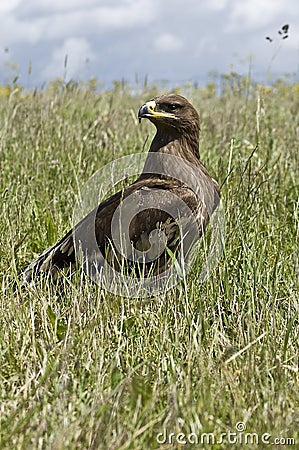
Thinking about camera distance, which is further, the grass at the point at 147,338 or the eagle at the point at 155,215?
the eagle at the point at 155,215

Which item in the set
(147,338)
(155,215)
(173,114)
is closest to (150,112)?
(173,114)

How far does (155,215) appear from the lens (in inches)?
147

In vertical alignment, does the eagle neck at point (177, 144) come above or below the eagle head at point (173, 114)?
below

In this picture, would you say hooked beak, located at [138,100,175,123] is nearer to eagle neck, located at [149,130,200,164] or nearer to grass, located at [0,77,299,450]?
eagle neck, located at [149,130,200,164]

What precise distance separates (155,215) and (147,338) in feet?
3.43

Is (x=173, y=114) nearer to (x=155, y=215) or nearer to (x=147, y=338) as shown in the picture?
(x=155, y=215)

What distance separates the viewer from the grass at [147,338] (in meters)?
2.09

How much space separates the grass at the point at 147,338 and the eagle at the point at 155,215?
24cm

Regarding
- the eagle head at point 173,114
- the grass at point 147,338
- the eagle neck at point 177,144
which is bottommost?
the grass at point 147,338

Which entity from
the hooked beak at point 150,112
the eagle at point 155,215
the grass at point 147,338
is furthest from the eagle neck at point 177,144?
the grass at point 147,338

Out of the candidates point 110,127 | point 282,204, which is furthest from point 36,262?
point 110,127

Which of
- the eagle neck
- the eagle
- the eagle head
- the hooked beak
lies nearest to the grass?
the eagle

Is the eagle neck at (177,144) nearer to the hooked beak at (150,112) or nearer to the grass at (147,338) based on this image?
the hooked beak at (150,112)

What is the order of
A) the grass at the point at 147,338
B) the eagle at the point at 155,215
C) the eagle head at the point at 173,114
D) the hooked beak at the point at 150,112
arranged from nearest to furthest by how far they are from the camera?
→ the grass at the point at 147,338, the eagle at the point at 155,215, the hooked beak at the point at 150,112, the eagle head at the point at 173,114
